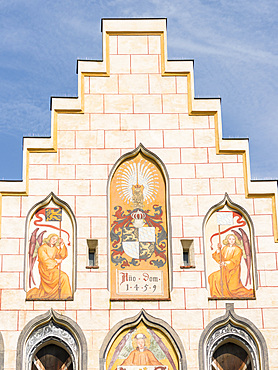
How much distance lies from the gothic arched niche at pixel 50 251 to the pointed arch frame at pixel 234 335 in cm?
291

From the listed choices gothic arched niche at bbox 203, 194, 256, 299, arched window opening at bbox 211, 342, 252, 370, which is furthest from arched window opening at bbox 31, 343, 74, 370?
gothic arched niche at bbox 203, 194, 256, 299

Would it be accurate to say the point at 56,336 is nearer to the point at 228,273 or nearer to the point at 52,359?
the point at 52,359

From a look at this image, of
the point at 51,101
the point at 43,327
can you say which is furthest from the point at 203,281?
the point at 51,101

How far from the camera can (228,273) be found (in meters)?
18.0

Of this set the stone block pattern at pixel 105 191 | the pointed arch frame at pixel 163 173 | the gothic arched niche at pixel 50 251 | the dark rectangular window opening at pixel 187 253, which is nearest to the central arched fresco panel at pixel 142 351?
the stone block pattern at pixel 105 191

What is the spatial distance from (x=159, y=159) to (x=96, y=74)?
7.97 feet

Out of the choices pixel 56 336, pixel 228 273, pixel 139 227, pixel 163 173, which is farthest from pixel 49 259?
pixel 228 273

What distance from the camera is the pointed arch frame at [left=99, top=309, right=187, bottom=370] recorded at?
56.6 ft

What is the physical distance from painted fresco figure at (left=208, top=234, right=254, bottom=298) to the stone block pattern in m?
0.21

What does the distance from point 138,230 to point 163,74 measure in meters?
3.66

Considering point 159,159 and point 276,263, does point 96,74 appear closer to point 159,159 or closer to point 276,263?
point 159,159

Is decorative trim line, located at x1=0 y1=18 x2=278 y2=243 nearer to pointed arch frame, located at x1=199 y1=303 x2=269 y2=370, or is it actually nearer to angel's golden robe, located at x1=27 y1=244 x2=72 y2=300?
angel's golden robe, located at x1=27 y1=244 x2=72 y2=300

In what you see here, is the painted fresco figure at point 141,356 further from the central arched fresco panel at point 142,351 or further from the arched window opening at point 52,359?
the arched window opening at point 52,359

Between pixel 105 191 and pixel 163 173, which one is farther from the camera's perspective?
pixel 163 173
